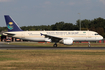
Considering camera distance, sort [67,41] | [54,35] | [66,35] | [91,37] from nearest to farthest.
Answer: [67,41] < [66,35] < [91,37] < [54,35]

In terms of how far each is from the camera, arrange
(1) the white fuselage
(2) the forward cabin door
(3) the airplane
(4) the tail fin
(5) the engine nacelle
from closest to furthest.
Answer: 1. (5) the engine nacelle
2. (3) the airplane
3. (1) the white fuselage
4. (2) the forward cabin door
5. (4) the tail fin

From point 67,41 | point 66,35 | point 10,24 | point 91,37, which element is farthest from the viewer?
point 10,24

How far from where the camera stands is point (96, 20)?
419 feet

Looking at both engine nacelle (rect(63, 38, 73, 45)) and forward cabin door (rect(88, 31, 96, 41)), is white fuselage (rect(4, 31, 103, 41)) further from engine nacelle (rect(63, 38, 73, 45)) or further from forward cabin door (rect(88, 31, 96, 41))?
engine nacelle (rect(63, 38, 73, 45))

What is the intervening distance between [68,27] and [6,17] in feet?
246

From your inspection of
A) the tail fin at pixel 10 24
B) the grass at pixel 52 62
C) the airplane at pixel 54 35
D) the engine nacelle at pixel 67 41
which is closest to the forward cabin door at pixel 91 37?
the airplane at pixel 54 35

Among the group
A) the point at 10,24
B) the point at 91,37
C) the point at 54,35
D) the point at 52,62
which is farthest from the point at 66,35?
the point at 52,62

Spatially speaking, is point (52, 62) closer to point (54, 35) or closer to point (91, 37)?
point (54, 35)

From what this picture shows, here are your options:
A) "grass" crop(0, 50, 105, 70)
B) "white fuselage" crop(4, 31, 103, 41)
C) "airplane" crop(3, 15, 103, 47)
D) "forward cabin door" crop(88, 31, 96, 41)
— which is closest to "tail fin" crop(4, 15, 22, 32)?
"airplane" crop(3, 15, 103, 47)

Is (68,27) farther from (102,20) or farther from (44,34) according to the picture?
(44,34)

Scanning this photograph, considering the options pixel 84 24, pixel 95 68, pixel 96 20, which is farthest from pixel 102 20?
pixel 95 68

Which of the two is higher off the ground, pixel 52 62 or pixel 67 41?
pixel 67 41

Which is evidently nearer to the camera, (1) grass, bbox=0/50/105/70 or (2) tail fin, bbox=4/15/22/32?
(1) grass, bbox=0/50/105/70

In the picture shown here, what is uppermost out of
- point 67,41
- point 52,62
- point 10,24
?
point 10,24
